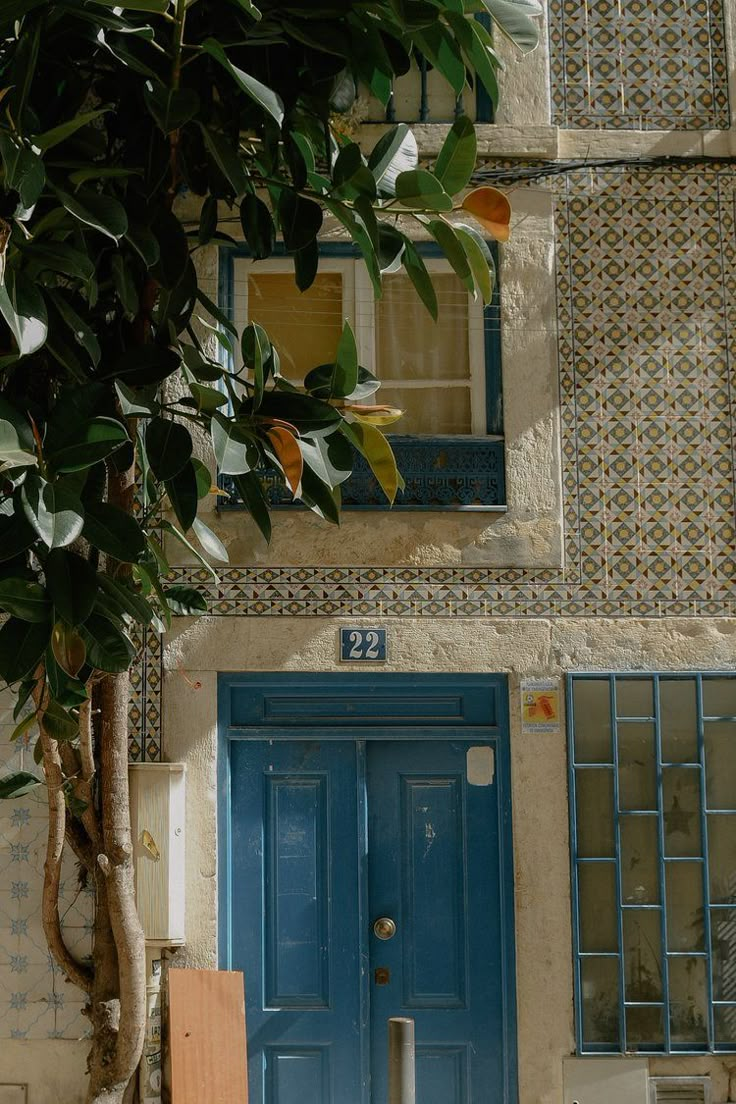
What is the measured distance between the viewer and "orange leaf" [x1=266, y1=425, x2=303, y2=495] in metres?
4.68

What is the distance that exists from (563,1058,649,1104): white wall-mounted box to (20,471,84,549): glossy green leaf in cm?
411

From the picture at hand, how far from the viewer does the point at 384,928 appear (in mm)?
6930

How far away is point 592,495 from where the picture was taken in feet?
23.3

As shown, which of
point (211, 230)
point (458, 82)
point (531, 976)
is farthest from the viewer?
point (531, 976)

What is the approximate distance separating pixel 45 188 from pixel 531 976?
4.34 metres

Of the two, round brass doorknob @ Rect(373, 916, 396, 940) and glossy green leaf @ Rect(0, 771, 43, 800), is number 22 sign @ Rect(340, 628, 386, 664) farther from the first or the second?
glossy green leaf @ Rect(0, 771, 43, 800)

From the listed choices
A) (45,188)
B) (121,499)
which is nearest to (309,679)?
(121,499)

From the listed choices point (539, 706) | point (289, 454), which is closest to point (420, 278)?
point (289, 454)

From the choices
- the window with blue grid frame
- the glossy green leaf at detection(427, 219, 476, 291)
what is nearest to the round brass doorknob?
the window with blue grid frame

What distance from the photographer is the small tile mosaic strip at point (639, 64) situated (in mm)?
7367

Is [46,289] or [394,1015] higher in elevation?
[46,289]

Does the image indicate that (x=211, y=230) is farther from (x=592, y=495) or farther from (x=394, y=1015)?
(x=394, y=1015)

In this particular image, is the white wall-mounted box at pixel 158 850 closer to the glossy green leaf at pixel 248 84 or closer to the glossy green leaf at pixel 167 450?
the glossy green leaf at pixel 167 450

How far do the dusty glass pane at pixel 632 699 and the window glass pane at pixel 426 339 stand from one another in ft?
5.85
